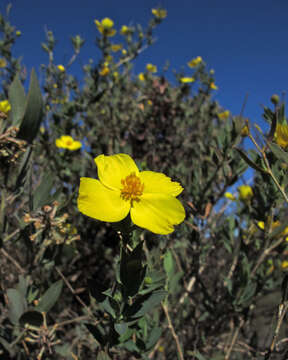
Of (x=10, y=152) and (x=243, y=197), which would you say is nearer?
(x=10, y=152)

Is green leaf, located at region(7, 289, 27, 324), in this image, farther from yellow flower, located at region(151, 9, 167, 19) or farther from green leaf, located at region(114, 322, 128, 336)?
yellow flower, located at region(151, 9, 167, 19)

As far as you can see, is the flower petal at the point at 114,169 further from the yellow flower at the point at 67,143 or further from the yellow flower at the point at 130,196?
the yellow flower at the point at 67,143

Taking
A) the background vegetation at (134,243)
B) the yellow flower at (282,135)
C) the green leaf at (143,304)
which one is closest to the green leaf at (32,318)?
the background vegetation at (134,243)

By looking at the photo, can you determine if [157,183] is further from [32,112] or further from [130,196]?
[32,112]

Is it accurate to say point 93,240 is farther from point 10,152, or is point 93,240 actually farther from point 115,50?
point 115,50

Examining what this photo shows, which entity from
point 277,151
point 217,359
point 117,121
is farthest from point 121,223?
point 117,121

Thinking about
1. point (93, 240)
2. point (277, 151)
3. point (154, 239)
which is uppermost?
point (277, 151)

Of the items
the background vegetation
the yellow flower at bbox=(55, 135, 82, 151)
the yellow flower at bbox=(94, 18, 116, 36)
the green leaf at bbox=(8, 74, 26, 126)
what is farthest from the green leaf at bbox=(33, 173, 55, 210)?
the yellow flower at bbox=(94, 18, 116, 36)

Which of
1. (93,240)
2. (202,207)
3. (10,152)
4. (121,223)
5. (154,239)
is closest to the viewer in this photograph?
(121,223)

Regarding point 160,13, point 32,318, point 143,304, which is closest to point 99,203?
point 143,304
